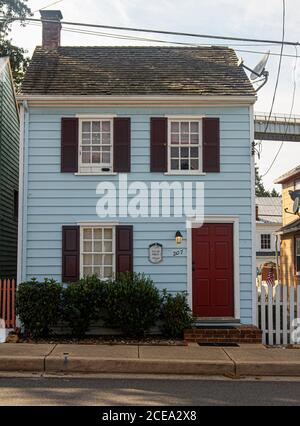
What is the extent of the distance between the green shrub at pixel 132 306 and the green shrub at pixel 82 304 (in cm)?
23

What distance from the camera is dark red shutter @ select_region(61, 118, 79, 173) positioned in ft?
38.9

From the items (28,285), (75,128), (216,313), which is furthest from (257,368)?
(75,128)

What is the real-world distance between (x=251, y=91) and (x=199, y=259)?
4.01 m

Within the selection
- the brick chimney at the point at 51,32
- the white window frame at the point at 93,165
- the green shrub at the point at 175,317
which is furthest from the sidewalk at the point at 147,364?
the brick chimney at the point at 51,32

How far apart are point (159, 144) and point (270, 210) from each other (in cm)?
→ 3414

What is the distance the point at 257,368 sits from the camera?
28.1 feet

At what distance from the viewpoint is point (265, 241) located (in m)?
41.4

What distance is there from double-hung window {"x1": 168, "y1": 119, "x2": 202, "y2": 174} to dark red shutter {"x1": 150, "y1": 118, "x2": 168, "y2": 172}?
0.46ft

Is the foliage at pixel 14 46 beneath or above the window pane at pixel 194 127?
above

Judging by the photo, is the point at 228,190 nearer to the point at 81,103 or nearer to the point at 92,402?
the point at 81,103

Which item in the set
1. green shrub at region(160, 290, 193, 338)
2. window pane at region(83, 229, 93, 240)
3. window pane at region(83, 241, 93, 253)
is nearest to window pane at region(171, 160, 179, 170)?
window pane at region(83, 229, 93, 240)

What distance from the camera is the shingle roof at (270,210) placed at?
42094mm

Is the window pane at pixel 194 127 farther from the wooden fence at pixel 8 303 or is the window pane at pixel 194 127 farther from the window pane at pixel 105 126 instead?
the wooden fence at pixel 8 303

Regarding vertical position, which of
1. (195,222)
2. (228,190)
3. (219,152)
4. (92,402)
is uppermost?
(219,152)
